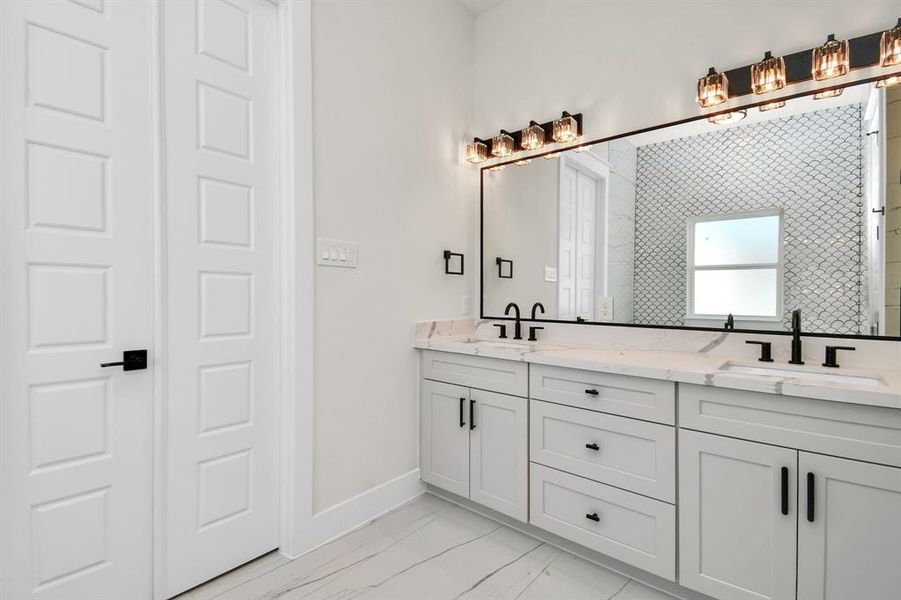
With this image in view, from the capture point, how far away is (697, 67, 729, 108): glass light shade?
78.6 inches

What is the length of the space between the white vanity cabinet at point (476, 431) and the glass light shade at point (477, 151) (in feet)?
4.19

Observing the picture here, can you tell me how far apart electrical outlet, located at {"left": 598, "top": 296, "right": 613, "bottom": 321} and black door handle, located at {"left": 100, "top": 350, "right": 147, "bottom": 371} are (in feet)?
6.86

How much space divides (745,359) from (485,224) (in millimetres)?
1653

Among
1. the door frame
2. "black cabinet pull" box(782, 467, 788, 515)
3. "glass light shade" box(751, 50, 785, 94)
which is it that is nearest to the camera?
"black cabinet pull" box(782, 467, 788, 515)

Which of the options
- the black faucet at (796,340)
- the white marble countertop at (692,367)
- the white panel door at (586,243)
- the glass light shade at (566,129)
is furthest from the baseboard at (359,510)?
the glass light shade at (566,129)

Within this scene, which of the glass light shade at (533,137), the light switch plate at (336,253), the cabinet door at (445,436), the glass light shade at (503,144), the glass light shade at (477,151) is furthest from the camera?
the glass light shade at (477,151)

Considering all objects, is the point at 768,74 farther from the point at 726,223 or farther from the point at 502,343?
the point at 502,343

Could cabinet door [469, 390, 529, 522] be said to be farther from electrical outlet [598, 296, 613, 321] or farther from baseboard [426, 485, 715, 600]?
electrical outlet [598, 296, 613, 321]

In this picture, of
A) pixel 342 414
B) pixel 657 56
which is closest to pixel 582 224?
pixel 657 56

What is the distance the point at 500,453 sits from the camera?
7.21 feet

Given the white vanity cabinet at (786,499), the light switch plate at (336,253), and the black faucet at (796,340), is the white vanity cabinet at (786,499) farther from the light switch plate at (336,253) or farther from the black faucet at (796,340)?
the light switch plate at (336,253)

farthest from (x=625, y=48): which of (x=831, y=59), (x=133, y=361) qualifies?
(x=133, y=361)

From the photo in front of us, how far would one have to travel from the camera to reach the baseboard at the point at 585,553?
1.73 metres

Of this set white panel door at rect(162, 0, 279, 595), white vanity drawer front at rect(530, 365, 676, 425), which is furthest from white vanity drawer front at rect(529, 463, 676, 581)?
white panel door at rect(162, 0, 279, 595)
